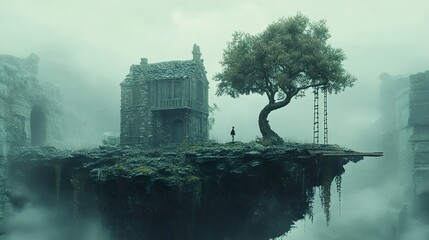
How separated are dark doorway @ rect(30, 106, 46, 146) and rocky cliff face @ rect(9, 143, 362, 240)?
11706 millimetres

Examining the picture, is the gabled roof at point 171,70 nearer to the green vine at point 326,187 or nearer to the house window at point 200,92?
the house window at point 200,92

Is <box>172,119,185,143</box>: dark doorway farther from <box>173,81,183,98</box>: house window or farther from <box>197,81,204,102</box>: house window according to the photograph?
<box>197,81,204,102</box>: house window

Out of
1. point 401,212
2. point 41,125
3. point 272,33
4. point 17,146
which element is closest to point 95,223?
point 17,146

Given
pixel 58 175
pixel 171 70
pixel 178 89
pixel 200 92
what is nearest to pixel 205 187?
pixel 58 175

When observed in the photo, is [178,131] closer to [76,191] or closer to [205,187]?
[205,187]

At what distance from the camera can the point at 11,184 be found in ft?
105

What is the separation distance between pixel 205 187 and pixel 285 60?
1015 cm

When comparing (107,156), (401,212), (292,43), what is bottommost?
(401,212)

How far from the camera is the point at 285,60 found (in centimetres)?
2909

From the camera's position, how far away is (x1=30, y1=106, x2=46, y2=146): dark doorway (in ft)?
132

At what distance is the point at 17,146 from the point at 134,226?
41.4ft

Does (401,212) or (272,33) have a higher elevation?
(272,33)

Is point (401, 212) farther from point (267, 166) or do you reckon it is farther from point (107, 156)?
point (107, 156)

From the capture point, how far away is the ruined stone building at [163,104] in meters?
36.6
